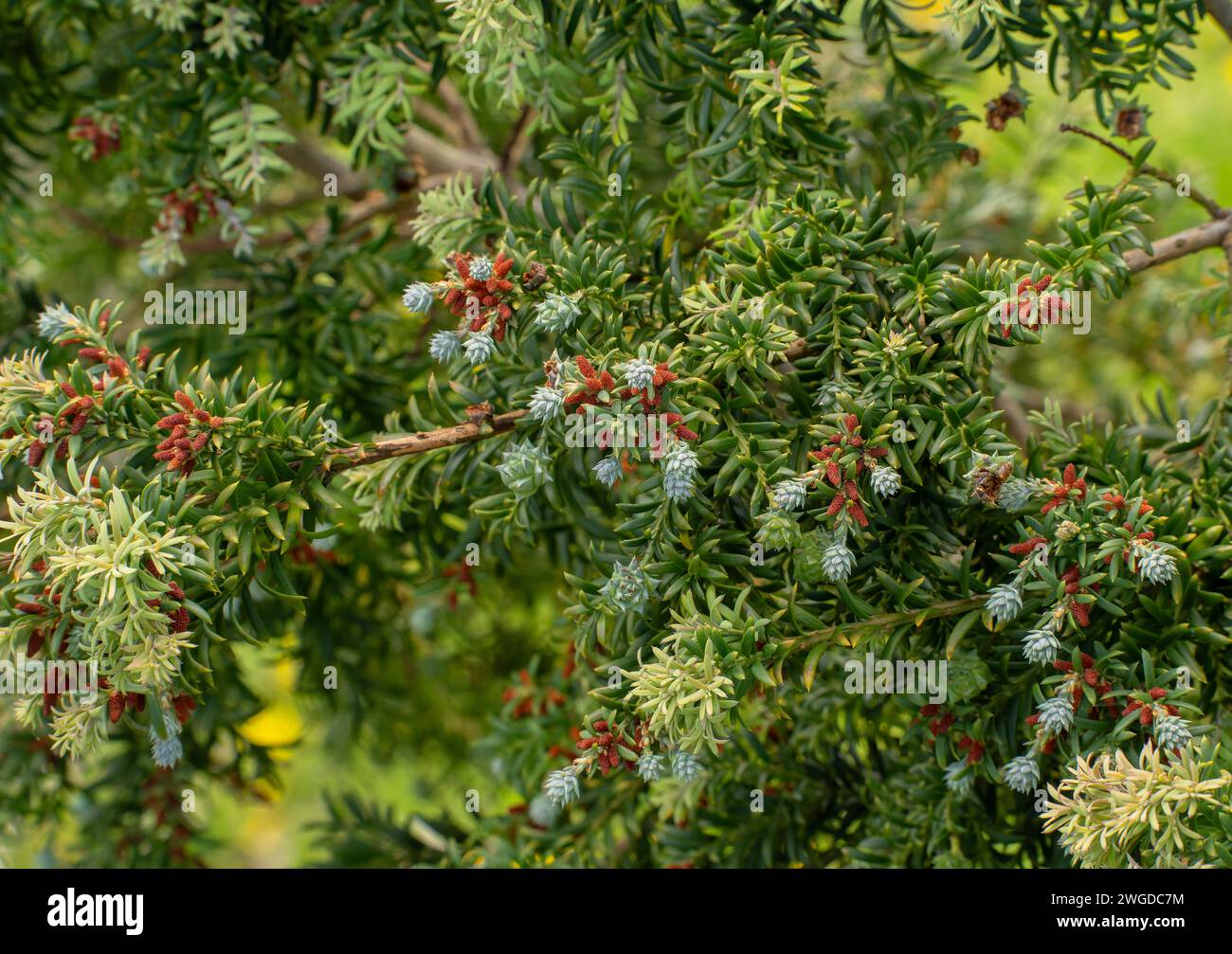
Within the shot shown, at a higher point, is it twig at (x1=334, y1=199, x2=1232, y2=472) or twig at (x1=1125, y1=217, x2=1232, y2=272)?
twig at (x1=1125, y1=217, x2=1232, y2=272)

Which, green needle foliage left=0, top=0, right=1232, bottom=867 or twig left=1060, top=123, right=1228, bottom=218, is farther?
twig left=1060, top=123, right=1228, bottom=218

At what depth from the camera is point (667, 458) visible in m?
0.83

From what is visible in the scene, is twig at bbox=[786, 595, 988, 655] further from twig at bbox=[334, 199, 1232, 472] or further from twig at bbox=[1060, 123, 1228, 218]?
Answer: twig at bbox=[1060, 123, 1228, 218]

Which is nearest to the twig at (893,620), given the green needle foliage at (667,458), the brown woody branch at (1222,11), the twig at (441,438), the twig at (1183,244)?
the green needle foliage at (667,458)

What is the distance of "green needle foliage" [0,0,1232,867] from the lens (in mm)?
854

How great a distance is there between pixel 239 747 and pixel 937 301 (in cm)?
102

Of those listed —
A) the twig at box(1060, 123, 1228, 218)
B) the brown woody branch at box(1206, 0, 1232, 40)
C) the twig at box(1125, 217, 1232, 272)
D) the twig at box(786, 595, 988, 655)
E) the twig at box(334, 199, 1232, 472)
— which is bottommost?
the twig at box(786, 595, 988, 655)

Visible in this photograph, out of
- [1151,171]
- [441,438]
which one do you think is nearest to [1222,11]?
[1151,171]

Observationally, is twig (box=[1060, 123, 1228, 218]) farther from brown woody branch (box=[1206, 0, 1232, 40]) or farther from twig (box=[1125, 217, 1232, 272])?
brown woody branch (box=[1206, 0, 1232, 40])

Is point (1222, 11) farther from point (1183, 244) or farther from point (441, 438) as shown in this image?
point (441, 438)

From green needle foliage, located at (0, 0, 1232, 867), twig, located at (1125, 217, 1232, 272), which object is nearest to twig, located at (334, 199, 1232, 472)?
green needle foliage, located at (0, 0, 1232, 867)

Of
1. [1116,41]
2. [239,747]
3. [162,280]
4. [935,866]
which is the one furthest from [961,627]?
[162,280]
